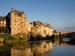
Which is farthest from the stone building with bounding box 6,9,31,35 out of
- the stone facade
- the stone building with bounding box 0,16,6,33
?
the stone building with bounding box 0,16,6,33

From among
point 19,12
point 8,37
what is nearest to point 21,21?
point 19,12

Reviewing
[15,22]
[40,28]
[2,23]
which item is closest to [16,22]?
[15,22]

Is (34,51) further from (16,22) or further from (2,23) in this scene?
(2,23)

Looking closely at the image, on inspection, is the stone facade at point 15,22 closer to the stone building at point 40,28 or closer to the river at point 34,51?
the stone building at point 40,28

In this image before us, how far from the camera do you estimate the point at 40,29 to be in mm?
93188

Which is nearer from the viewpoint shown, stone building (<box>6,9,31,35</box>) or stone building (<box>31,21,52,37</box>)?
stone building (<box>6,9,31,35</box>)

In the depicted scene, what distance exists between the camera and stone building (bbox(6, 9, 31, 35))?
2830 inches

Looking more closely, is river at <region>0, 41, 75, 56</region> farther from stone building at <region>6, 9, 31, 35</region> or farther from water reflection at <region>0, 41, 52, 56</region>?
stone building at <region>6, 9, 31, 35</region>

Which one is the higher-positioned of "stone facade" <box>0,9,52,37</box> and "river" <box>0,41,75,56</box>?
"stone facade" <box>0,9,52,37</box>

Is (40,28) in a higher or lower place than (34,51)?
higher

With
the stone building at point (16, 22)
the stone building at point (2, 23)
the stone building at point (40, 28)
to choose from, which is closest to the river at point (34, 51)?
the stone building at point (16, 22)

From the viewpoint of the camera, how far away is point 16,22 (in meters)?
73.0

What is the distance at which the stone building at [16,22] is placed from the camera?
2830 inches

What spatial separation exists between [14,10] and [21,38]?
9.50 m
